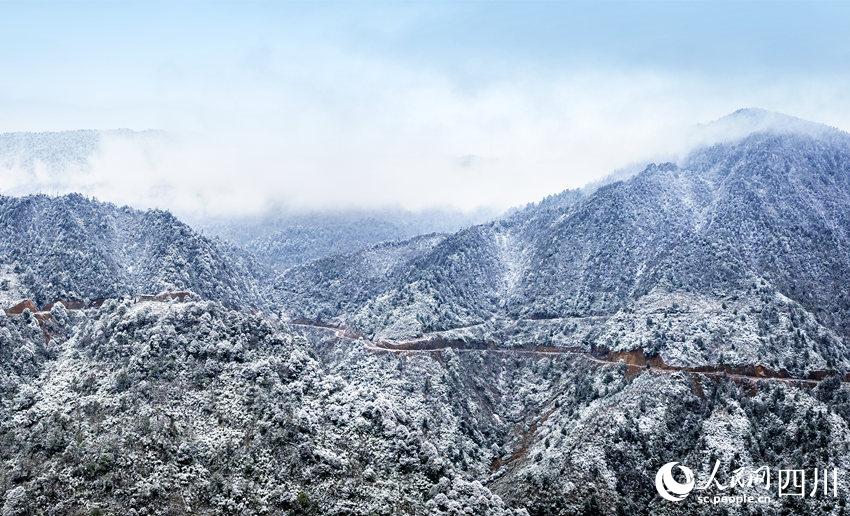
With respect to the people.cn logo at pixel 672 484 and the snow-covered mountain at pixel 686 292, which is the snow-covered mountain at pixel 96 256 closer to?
the snow-covered mountain at pixel 686 292

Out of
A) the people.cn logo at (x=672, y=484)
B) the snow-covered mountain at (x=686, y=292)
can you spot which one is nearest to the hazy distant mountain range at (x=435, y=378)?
the snow-covered mountain at (x=686, y=292)

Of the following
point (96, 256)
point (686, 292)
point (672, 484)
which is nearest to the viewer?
point (672, 484)

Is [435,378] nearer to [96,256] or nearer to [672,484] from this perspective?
[672,484]

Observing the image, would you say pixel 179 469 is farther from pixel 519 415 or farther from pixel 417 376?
pixel 519 415

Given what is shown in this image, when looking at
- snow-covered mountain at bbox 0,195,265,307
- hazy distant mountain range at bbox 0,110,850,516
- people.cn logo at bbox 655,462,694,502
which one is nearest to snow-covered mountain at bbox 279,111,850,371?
hazy distant mountain range at bbox 0,110,850,516

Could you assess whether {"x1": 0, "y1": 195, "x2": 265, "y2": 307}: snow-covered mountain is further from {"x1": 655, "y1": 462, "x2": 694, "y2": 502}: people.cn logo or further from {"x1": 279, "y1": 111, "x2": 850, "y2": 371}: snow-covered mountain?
{"x1": 655, "y1": 462, "x2": 694, "y2": 502}: people.cn logo

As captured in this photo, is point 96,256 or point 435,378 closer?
point 435,378

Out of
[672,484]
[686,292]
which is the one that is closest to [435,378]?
[672,484]
